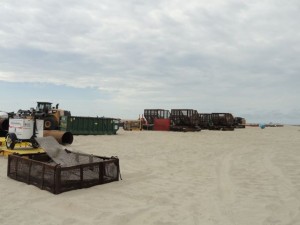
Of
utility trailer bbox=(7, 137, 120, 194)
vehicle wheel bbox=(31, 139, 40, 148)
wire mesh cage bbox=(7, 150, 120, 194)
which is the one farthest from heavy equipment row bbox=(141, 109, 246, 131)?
wire mesh cage bbox=(7, 150, 120, 194)

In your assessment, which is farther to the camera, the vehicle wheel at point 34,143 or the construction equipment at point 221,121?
the construction equipment at point 221,121

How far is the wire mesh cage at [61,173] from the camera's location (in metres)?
6.16

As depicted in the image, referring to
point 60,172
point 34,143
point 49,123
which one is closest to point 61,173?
point 60,172

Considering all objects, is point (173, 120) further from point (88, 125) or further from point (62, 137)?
point (62, 137)

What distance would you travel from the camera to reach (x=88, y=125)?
78.1ft

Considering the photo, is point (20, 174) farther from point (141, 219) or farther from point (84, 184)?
point (141, 219)

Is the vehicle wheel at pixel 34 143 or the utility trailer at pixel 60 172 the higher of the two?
the vehicle wheel at pixel 34 143

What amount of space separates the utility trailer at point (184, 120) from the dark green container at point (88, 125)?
11.1 m

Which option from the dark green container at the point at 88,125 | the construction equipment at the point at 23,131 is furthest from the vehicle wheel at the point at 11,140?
the dark green container at the point at 88,125

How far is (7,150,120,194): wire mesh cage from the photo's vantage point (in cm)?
616

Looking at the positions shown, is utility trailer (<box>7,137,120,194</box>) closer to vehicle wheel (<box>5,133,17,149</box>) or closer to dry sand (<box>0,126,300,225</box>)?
dry sand (<box>0,126,300,225</box>)

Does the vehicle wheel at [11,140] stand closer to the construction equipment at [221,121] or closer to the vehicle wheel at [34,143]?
the vehicle wheel at [34,143]

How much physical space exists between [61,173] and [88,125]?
57.5ft

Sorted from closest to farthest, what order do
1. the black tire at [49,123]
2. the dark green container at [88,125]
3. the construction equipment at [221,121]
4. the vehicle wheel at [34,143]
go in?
the vehicle wheel at [34,143]
the black tire at [49,123]
the dark green container at [88,125]
the construction equipment at [221,121]
